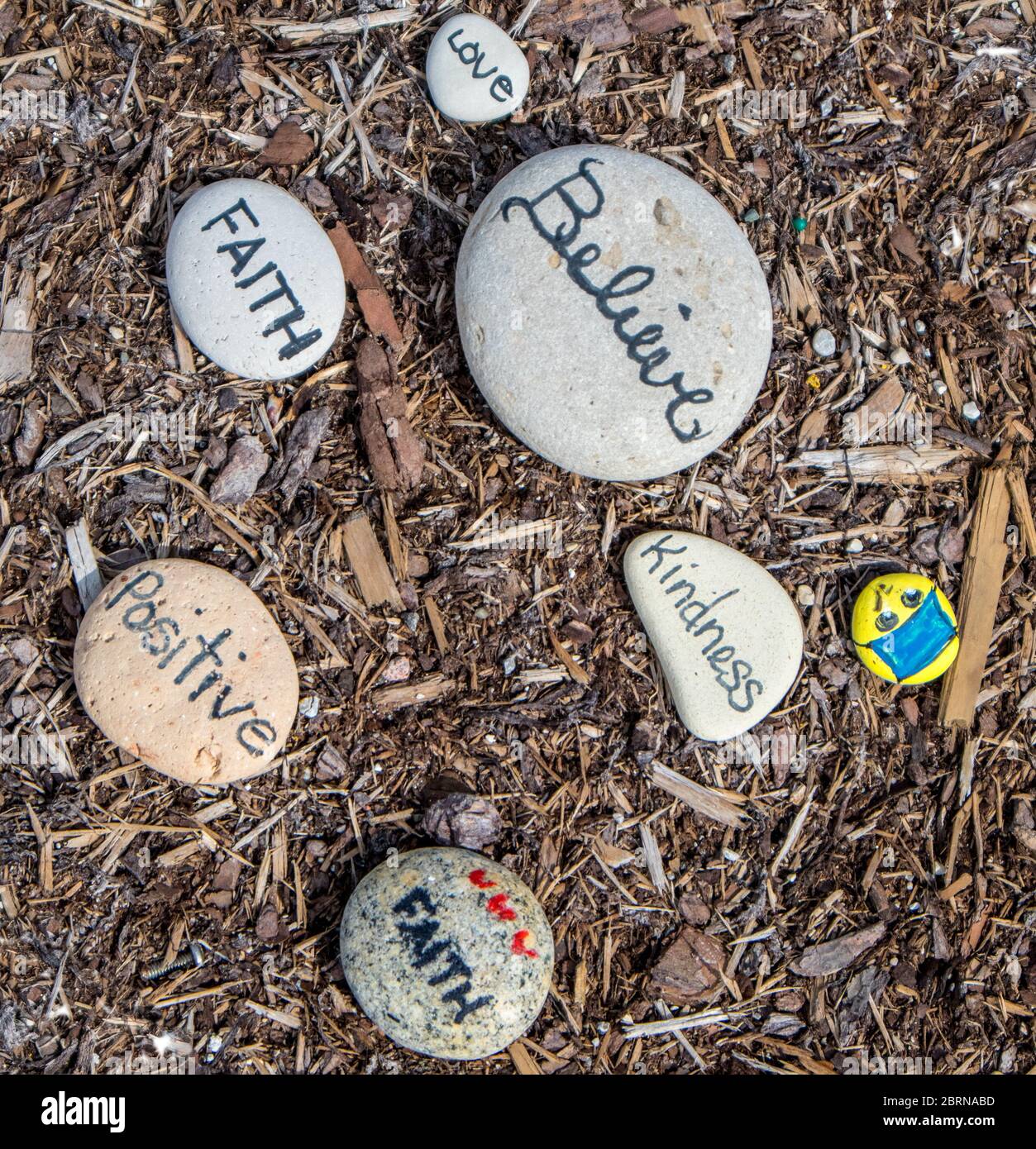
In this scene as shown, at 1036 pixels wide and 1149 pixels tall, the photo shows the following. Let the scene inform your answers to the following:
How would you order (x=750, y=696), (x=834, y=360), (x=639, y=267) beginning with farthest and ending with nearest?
(x=834, y=360), (x=750, y=696), (x=639, y=267)

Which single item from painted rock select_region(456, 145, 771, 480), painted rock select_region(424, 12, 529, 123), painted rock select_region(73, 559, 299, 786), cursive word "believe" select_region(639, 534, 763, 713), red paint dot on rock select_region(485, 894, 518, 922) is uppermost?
painted rock select_region(424, 12, 529, 123)

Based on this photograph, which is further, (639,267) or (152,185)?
(152,185)

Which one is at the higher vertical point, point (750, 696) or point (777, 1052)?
point (750, 696)

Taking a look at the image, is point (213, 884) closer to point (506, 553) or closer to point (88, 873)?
point (88, 873)

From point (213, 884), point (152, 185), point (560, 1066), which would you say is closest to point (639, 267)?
point (152, 185)

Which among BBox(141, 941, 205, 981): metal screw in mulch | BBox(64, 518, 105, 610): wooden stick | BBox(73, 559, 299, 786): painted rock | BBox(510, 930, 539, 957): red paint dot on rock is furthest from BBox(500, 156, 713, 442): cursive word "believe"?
BBox(141, 941, 205, 981): metal screw in mulch

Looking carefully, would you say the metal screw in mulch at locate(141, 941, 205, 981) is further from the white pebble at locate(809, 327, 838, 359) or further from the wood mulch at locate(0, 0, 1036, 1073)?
the white pebble at locate(809, 327, 838, 359)
